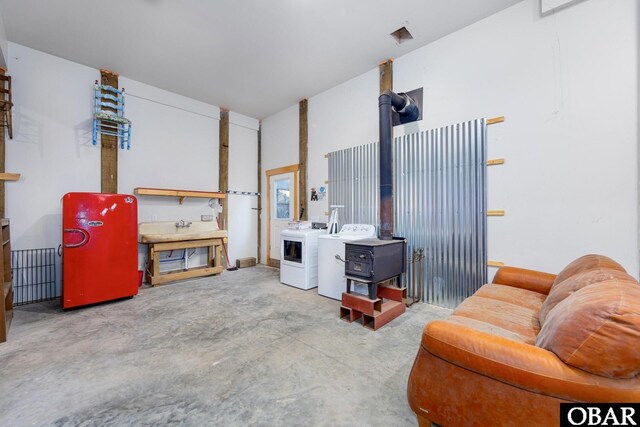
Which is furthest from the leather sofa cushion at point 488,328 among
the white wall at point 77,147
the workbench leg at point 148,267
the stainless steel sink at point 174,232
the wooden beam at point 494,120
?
the white wall at point 77,147

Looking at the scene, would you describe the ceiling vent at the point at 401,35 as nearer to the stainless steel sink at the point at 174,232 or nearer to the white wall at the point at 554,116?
the white wall at the point at 554,116

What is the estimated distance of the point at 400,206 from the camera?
373cm

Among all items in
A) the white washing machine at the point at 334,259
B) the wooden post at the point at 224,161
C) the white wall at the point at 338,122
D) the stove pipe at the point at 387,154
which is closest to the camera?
the stove pipe at the point at 387,154

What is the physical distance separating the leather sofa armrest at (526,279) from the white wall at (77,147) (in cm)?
519

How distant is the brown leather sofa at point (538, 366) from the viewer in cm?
98

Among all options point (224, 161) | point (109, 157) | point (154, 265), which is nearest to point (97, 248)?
point (154, 265)

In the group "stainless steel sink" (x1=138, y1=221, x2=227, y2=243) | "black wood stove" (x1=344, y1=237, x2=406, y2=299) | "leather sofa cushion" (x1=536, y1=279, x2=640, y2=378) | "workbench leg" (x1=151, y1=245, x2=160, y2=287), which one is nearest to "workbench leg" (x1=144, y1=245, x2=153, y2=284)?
"workbench leg" (x1=151, y1=245, x2=160, y2=287)

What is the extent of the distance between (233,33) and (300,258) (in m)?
3.33

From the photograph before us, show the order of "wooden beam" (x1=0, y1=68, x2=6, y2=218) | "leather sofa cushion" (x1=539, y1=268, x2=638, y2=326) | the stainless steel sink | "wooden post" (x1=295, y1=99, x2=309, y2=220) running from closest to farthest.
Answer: "leather sofa cushion" (x1=539, y1=268, x2=638, y2=326)
"wooden beam" (x1=0, y1=68, x2=6, y2=218)
the stainless steel sink
"wooden post" (x1=295, y1=99, x2=309, y2=220)

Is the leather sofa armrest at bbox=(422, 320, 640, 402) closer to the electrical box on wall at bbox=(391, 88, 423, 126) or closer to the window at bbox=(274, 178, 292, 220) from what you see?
the electrical box on wall at bbox=(391, 88, 423, 126)

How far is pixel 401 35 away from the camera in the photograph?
340 centimetres

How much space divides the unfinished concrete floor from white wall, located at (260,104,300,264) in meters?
3.17

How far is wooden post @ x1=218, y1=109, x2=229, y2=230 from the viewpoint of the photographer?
573 cm

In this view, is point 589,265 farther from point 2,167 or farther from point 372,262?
point 2,167
